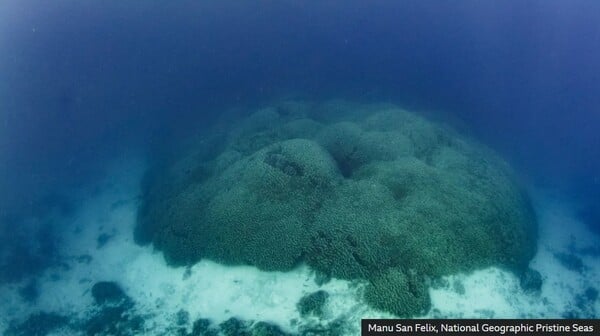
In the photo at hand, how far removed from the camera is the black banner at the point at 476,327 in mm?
21031

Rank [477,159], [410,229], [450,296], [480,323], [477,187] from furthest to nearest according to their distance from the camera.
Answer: [477,159]
[477,187]
[410,229]
[450,296]
[480,323]

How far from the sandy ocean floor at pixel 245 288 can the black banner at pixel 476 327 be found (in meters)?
1.11

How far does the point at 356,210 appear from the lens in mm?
27141

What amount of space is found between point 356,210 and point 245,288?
930cm

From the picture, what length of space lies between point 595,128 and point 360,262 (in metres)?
64.6

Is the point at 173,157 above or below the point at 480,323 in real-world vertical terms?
above

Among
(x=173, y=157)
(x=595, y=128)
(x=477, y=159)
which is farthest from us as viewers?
(x=595, y=128)

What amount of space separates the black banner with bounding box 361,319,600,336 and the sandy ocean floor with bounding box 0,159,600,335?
3.65 ft

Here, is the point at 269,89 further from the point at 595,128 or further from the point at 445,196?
the point at 595,128

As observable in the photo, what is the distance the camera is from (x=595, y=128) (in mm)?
→ 66500

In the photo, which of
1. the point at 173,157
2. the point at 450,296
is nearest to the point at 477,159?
the point at 450,296

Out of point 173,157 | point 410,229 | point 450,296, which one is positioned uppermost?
point 173,157

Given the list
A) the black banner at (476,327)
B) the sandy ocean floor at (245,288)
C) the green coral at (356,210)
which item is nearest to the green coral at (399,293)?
the green coral at (356,210)

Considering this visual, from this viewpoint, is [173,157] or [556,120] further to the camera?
[556,120]
